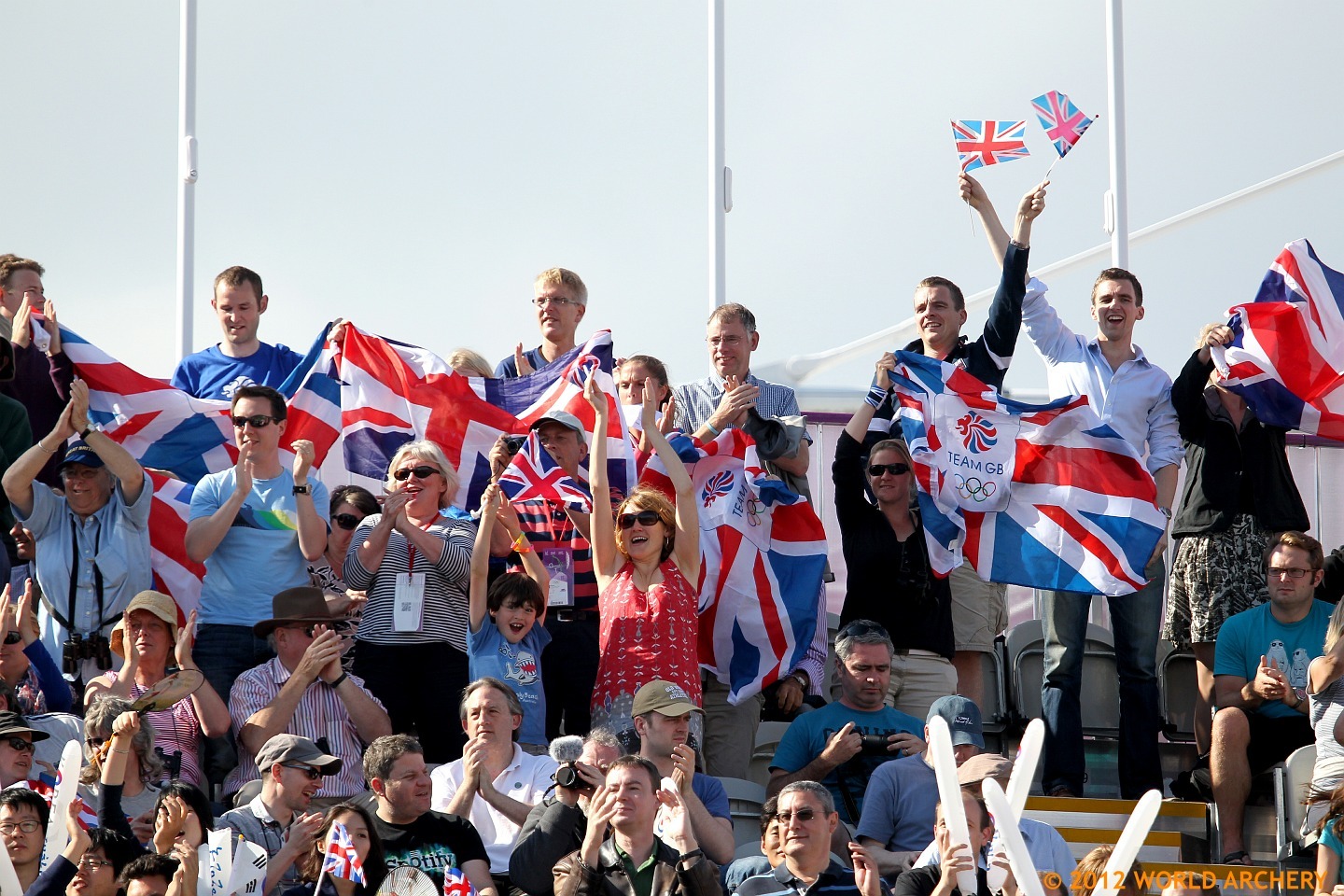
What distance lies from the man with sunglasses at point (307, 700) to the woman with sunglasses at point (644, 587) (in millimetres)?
1066

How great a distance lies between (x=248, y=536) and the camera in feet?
31.7

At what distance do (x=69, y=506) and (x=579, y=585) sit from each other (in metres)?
2.45

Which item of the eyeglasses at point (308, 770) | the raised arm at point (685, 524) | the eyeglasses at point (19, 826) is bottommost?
the eyeglasses at point (19, 826)

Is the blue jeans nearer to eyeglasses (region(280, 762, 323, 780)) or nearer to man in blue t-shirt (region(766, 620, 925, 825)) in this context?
man in blue t-shirt (region(766, 620, 925, 825))

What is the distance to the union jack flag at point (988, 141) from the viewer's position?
1119 cm

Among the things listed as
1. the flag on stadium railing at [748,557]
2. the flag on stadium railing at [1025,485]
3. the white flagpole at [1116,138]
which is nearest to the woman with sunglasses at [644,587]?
the flag on stadium railing at [748,557]

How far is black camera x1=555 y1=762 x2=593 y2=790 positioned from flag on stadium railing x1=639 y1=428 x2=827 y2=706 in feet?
8.19

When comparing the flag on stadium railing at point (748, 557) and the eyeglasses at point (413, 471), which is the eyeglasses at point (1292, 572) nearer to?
the flag on stadium railing at point (748, 557)

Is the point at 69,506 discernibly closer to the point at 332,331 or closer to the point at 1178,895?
the point at 332,331

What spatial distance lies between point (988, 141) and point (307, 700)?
490 centimetres

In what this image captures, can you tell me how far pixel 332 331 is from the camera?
451 inches

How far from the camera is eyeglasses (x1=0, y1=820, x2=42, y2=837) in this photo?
7.54 metres

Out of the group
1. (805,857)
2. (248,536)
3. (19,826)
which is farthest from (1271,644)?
(19,826)

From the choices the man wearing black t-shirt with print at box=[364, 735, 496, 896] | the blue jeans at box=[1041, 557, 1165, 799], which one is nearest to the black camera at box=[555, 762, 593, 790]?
the man wearing black t-shirt with print at box=[364, 735, 496, 896]
